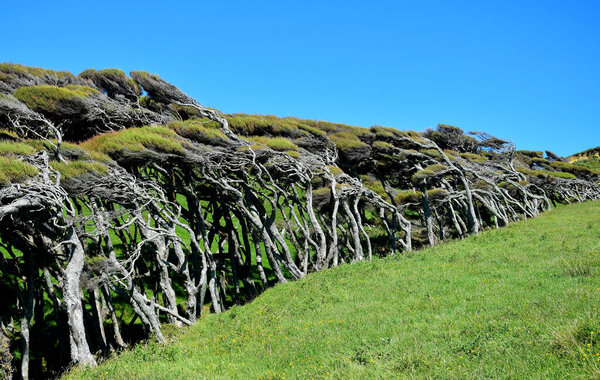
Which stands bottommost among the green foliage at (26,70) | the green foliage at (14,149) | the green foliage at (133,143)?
the green foliage at (14,149)

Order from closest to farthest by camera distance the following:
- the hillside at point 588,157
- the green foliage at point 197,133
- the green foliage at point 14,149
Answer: the green foliage at point 14,149 → the green foliage at point 197,133 → the hillside at point 588,157

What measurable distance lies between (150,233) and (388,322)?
33.0ft

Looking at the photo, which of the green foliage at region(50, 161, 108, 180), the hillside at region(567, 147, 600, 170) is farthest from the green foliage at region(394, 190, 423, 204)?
the hillside at region(567, 147, 600, 170)

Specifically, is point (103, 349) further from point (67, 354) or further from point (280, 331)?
point (280, 331)

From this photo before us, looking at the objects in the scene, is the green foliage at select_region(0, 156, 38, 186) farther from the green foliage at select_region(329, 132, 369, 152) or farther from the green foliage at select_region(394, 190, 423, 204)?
the green foliage at select_region(394, 190, 423, 204)

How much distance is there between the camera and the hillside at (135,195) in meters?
12.0

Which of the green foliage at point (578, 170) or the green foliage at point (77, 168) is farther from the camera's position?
the green foliage at point (578, 170)

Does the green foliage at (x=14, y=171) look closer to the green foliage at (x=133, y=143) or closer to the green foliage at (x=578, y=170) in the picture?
the green foliage at (x=133, y=143)

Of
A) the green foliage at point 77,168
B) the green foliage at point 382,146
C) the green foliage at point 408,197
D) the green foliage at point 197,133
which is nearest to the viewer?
the green foliage at point 77,168

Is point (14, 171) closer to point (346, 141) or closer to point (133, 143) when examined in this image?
point (133, 143)

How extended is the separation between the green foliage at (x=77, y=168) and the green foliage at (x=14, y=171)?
1469mm

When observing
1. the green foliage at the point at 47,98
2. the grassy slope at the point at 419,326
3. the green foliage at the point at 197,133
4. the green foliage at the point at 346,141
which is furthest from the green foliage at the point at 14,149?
the green foliage at the point at 346,141

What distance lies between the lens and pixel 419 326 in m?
8.29

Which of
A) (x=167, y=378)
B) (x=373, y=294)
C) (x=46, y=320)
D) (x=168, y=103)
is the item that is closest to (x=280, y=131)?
(x=168, y=103)
